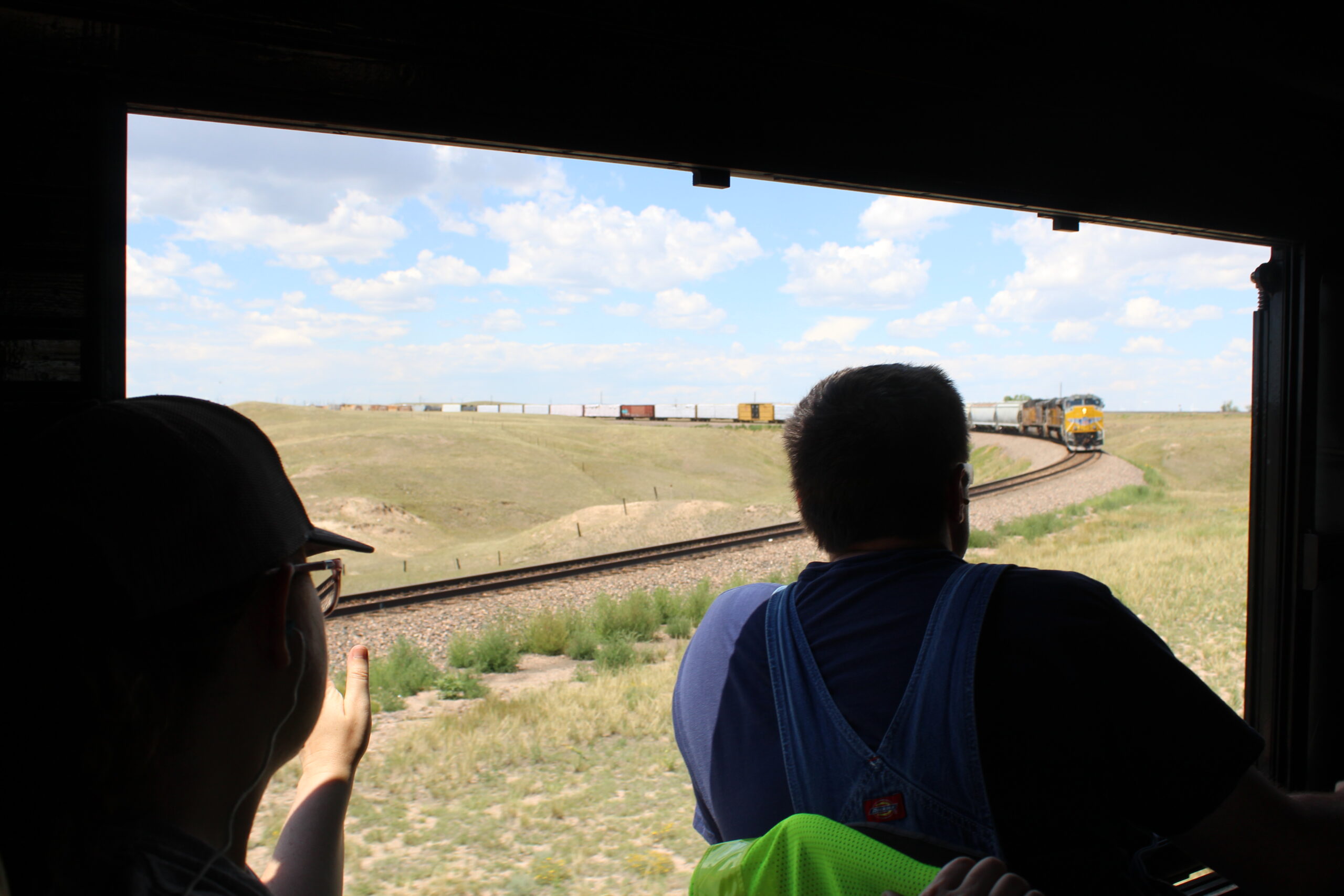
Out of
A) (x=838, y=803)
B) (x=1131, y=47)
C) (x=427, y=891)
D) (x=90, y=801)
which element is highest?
(x=1131, y=47)

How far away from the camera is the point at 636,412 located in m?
77.2

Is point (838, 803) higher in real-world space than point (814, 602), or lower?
lower

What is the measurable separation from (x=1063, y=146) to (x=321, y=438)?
108ft

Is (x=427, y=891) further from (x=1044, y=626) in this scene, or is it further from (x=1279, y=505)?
(x=1279, y=505)

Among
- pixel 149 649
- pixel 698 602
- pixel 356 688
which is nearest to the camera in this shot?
pixel 149 649

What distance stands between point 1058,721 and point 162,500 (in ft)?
4.67

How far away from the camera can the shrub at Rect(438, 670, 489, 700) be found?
589 cm

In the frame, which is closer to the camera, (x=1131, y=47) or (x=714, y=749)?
(x=714, y=749)

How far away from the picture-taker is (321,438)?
3231 cm

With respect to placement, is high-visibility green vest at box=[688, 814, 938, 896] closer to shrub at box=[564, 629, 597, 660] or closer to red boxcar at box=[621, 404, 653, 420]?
shrub at box=[564, 629, 597, 660]

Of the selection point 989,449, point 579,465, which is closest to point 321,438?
point 579,465

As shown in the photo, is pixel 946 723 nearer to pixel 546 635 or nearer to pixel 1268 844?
pixel 1268 844

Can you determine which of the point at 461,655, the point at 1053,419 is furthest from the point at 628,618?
the point at 1053,419

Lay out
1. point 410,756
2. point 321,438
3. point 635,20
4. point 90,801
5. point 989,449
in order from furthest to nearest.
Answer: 1. point 989,449
2. point 321,438
3. point 410,756
4. point 635,20
5. point 90,801
